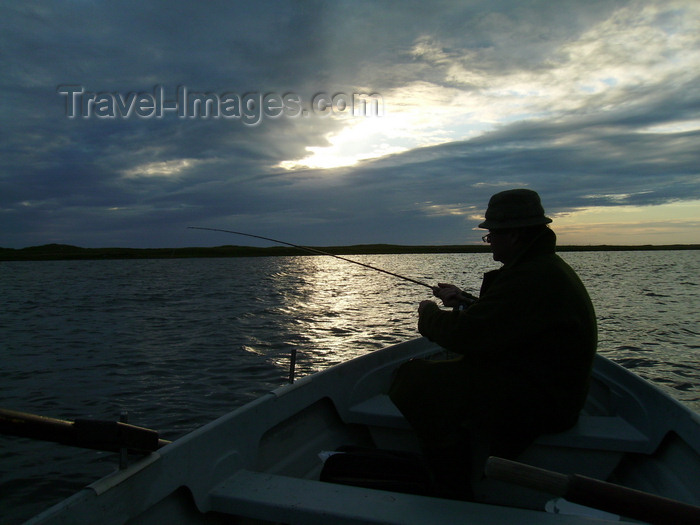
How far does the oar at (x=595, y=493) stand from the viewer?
181cm

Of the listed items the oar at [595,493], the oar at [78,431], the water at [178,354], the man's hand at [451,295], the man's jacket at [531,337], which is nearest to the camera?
the oar at [595,493]

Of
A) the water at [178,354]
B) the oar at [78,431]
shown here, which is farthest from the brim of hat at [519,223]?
the water at [178,354]

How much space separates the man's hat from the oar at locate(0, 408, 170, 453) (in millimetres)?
2454

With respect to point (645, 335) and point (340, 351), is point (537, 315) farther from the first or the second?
point (645, 335)

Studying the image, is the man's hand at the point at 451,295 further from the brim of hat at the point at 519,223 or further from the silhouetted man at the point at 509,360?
the brim of hat at the point at 519,223

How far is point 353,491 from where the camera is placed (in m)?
2.55

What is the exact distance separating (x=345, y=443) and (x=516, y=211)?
8.69ft

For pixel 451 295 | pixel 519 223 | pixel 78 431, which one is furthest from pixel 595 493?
pixel 78 431

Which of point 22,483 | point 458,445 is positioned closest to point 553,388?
point 458,445

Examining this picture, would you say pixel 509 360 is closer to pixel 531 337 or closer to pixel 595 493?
pixel 531 337

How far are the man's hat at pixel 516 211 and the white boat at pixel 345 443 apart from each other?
1606 millimetres

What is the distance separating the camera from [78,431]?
223 centimetres

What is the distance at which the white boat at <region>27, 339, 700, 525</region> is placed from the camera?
229 cm

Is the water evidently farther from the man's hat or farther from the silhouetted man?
the man's hat
